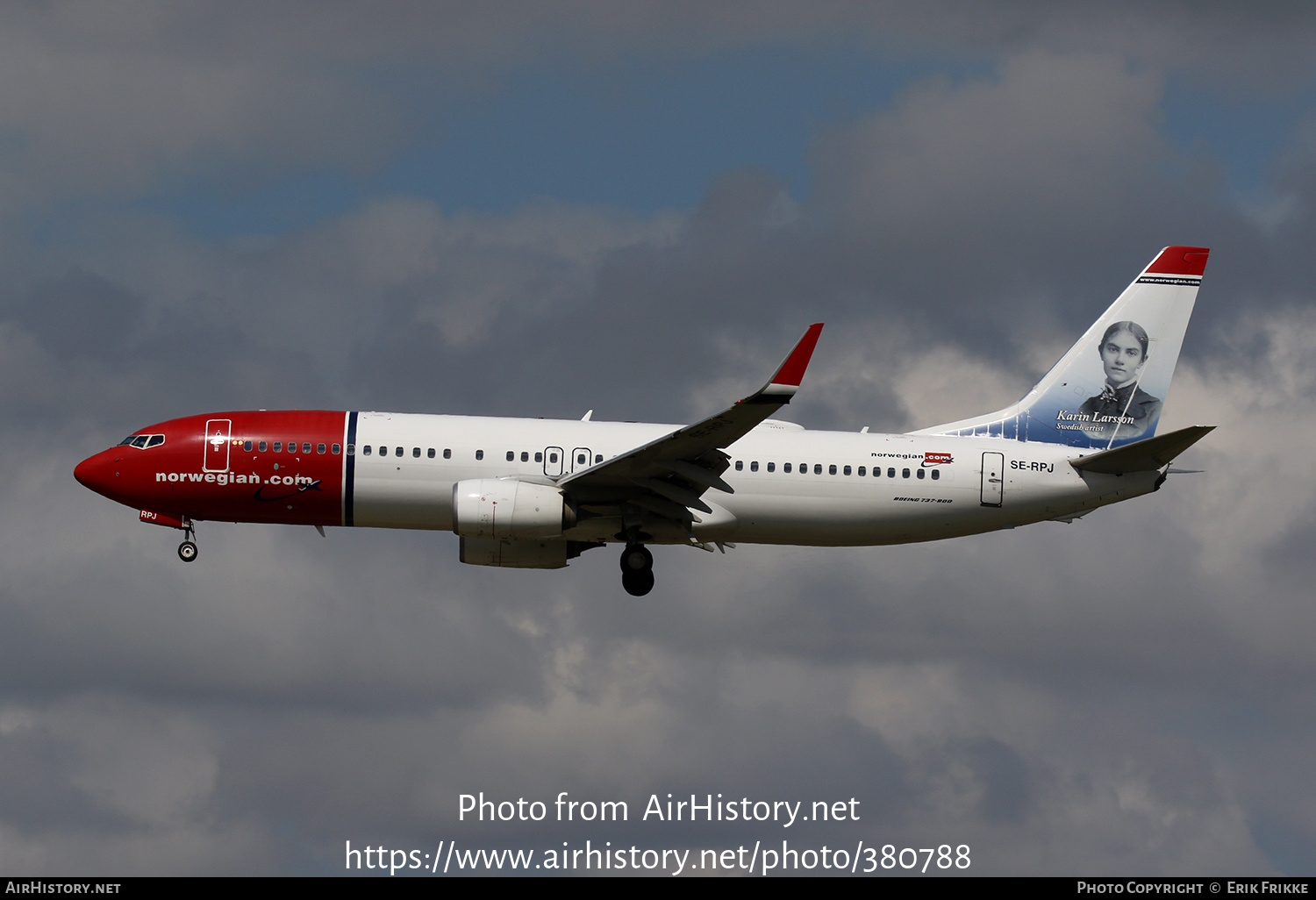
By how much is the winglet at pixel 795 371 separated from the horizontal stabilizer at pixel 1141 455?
11502 millimetres

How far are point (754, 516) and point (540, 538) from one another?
6216 millimetres

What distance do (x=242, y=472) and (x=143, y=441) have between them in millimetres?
3594

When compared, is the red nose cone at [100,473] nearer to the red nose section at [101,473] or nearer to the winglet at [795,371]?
the red nose section at [101,473]

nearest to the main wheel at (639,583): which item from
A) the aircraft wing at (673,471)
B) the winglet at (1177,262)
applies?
the aircraft wing at (673,471)

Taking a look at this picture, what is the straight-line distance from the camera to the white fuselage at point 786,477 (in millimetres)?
46656

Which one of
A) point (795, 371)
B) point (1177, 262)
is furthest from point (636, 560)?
point (1177, 262)

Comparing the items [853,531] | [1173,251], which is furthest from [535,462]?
[1173,251]

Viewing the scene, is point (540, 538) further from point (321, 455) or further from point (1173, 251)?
point (1173, 251)

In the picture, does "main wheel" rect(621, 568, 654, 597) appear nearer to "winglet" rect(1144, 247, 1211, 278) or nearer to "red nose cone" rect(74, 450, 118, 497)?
"red nose cone" rect(74, 450, 118, 497)

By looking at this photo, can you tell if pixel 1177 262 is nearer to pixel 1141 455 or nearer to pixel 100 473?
pixel 1141 455

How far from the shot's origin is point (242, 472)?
154ft

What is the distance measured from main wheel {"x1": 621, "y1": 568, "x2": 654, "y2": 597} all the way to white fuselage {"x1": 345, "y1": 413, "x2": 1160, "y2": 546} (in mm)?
1207

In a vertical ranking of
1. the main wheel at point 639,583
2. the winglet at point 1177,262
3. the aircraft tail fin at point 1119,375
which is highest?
the winglet at point 1177,262

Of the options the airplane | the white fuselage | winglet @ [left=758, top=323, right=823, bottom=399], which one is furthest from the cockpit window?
winglet @ [left=758, top=323, right=823, bottom=399]
